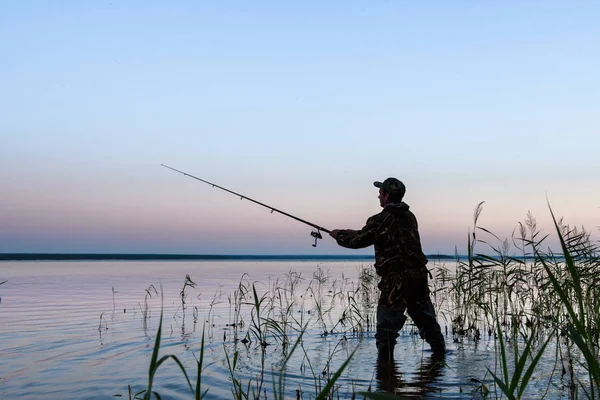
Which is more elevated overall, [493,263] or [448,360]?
[493,263]

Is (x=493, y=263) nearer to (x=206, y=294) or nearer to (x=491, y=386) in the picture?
(x=491, y=386)

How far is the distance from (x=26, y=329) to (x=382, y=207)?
7.69 m

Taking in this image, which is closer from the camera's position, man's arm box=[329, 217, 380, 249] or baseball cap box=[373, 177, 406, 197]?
man's arm box=[329, 217, 380, 249]

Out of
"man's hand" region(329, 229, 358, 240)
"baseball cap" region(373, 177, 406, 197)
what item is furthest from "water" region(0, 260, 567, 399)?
"baseball cap" region(373, 177, 406, 197)

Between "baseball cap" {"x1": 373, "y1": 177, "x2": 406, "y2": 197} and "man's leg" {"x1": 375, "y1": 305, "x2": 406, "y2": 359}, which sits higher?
"baseball cap" {"x1": 373, "y1": 177, "x2": 406, "y2": 197}

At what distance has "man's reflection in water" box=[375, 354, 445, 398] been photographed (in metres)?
6.76

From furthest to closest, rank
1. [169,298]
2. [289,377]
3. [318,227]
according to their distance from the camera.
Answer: [169,298]
[318,227]
[289,377]

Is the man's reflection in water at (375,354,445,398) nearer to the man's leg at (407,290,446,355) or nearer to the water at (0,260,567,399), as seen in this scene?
the water at (0,260,567,399)

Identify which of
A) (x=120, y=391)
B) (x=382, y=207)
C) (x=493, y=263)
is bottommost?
(x=120, y=391)

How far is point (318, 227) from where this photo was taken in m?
9.16

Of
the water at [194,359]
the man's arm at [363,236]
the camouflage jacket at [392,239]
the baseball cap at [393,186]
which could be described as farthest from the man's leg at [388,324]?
the baseball cap at [393,186]

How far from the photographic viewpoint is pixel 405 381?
7266 mm

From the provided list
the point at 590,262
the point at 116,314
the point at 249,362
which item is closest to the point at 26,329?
the point at 116,314

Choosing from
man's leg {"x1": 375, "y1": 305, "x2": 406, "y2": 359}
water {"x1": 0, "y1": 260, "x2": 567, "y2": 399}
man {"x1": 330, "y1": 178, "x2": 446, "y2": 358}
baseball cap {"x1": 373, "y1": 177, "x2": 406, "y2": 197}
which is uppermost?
baseball cap {"x1": 373, "y1": 177, "x2": 406, "y2": 197}
